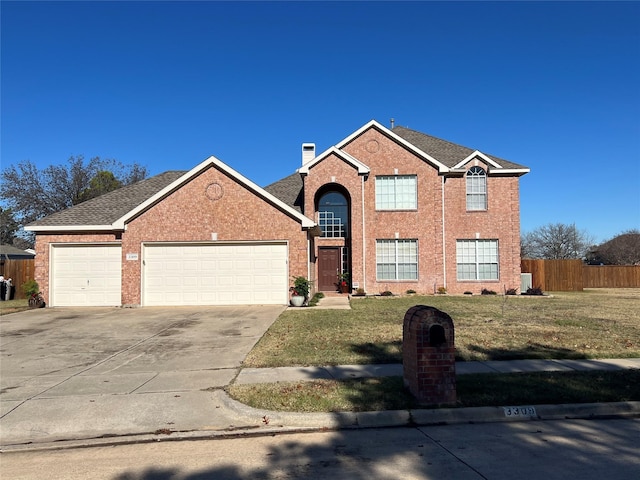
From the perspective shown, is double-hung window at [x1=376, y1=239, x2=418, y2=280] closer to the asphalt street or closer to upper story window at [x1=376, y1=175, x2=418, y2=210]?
upper story window at [x1=376, y1=175, x2=418, y2=210]

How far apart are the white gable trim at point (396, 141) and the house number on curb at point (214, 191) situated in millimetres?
7088

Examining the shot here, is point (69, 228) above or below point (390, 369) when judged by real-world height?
above

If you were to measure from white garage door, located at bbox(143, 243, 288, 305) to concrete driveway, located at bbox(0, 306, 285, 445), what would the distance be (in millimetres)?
2595

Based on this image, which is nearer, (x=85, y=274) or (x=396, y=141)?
(x=85, y=274)

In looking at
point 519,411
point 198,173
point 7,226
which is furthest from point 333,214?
point 7,226

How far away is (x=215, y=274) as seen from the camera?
17812mm

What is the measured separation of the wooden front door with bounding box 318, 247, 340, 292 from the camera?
23.5 m

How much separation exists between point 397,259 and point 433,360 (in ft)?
55.1

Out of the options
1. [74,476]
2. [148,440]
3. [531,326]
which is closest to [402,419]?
[148,440]

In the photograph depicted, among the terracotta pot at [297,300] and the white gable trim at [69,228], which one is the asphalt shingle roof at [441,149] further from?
the white gable trim at [69,228]

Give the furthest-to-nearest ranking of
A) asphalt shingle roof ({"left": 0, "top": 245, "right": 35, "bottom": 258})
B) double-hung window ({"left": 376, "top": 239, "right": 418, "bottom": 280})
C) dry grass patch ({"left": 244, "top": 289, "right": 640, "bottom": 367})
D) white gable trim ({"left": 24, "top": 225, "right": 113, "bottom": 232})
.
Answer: asphalt shingle roof ({"left": 0, "top": 245, "right": 35, "bottom": 258}), double-hung window ({"left": 376, "top": 239, "right": 418, "bottom": 280}), white gable trim ({"left": 24, "top": 225, "right": 113, "bottom": 232}), dry grass patch ({"left": 244, "top": 289, "right": 640, "bottom": 367})

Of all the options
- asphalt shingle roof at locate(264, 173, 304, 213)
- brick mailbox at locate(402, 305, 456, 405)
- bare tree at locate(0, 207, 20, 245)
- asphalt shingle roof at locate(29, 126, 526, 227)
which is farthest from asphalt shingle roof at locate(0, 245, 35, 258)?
brick mailbox at locate(402, 305, 456, 405)

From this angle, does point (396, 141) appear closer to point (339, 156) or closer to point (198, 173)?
point (339, 156)

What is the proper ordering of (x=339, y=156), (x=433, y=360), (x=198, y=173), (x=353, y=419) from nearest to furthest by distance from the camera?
1. (x=353, y=419)
2. (x=433, y=360)
3. (x=198, y=173)
4. (x=339, y=156)
